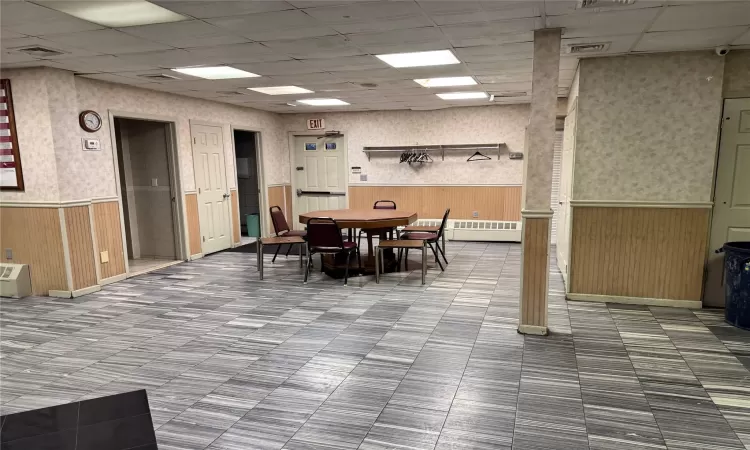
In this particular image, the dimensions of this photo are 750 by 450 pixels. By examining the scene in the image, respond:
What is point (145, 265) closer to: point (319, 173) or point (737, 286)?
point (319, 173)

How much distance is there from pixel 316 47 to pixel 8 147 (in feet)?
12.5

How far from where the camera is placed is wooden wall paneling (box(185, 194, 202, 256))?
6.77m

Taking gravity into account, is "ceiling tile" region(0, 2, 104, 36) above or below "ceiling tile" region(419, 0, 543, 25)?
above

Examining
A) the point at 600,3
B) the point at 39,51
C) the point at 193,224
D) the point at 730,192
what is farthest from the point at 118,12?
the point at 730,192

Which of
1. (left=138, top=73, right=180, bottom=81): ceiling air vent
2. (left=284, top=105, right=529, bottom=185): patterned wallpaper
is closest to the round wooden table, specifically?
(left=138, top=73, right=180, bottom=81): ceiling air vent

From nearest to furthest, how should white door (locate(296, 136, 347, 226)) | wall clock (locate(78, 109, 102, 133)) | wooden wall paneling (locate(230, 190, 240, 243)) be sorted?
wall clock (locate(78, 109, 102, 133)) < wooden wall paneling (locate(230, 190, 240, 243)) < white door (locate(296, 136, 347, 226))

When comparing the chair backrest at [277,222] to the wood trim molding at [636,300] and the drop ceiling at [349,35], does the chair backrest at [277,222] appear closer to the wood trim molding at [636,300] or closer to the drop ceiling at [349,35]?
the drop ceiling at [349,35]

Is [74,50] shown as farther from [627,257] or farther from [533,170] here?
[627,257]

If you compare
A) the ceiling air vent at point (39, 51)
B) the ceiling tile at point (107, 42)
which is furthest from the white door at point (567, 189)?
the ceiling air vent at point (39, 51)

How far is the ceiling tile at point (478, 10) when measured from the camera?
2843mm

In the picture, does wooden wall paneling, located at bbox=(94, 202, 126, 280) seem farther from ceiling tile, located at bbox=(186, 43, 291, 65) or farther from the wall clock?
ceiling tile, located at bbox=(186, 43, 291, 65)

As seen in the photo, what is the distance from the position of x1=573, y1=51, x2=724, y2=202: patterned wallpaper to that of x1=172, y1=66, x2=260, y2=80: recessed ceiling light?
12.1ft

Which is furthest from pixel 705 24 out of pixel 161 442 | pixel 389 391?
pixel 161 442

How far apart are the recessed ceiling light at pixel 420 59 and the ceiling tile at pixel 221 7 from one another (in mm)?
1557
